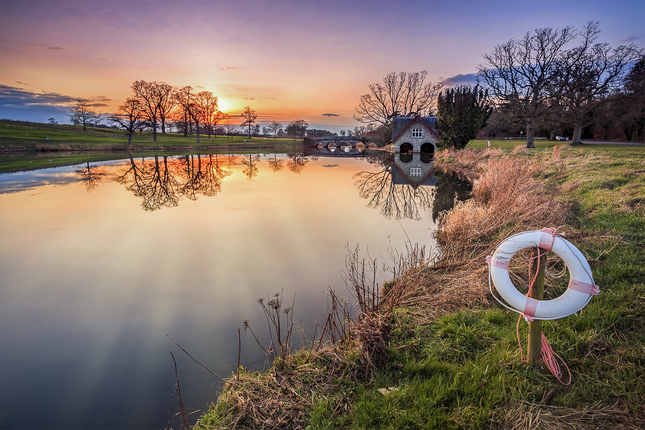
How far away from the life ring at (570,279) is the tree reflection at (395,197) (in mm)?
8251

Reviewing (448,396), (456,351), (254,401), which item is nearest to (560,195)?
(456,351)

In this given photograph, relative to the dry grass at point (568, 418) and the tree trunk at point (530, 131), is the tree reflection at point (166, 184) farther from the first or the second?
the tree trunk at point (530, 131)

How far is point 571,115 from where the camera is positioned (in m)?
28.0

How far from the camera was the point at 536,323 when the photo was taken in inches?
109

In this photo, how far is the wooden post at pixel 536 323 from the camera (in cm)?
262

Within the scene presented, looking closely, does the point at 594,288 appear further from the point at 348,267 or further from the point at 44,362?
the point at 44,362

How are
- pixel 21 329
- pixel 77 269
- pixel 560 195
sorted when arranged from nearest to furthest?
pixel 21 329 < pixel 77 269 < pixel 560 195

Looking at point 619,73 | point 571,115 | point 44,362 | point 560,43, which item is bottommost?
point 44,362

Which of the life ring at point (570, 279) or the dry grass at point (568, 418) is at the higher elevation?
the life ring at point (570, 279)

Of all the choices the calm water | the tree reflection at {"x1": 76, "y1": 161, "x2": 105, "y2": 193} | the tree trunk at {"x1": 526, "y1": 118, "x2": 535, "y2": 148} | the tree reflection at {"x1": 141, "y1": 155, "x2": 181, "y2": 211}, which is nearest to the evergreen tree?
the tree trunk at {"x1": 526, "y1": 118, "x2": 535, "y2": 148}

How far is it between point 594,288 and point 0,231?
13.1 metres

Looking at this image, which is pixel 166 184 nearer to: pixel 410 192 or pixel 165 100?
pixel 410 192

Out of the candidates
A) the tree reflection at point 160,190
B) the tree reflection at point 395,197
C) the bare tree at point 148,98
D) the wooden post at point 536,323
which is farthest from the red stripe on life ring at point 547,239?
the bare tree at point 148,98

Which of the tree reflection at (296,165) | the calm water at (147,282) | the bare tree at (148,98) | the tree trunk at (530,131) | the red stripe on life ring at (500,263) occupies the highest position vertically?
the bare tree at (148,98)
